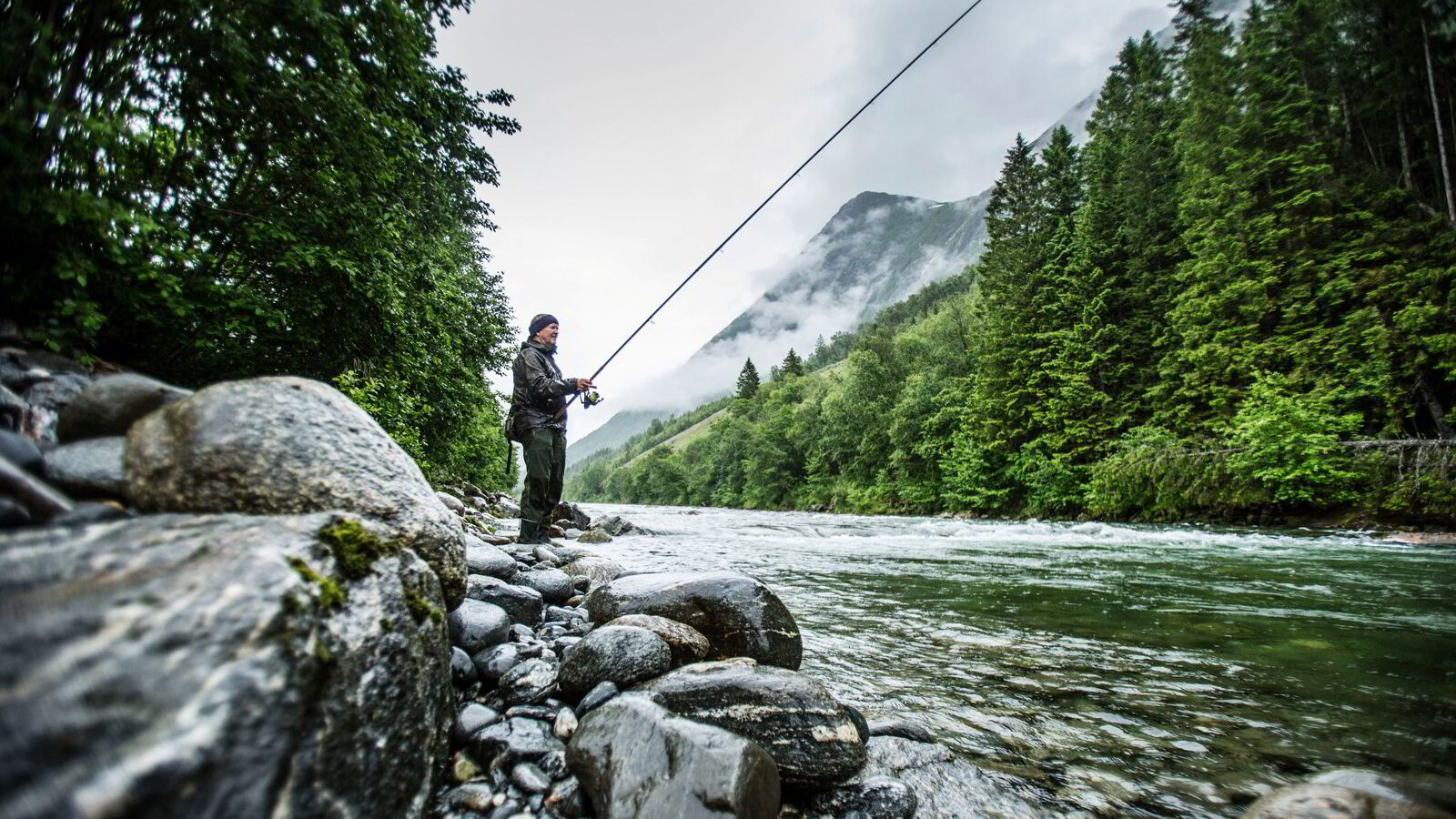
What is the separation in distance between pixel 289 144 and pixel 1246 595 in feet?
40.0

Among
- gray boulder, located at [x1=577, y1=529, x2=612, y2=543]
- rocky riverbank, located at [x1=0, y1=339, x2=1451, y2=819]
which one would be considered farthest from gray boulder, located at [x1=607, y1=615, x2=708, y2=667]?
gray boulder, located at [x1=577, y1=529, x2=612, y2=543]

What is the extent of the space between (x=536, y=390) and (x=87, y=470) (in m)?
5.07

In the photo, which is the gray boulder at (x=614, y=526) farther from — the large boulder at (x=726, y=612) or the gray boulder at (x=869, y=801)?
the gray boulder at (x=869, y=801)

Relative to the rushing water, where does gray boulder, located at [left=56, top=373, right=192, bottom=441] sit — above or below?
above

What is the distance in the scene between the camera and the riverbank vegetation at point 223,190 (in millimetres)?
3393

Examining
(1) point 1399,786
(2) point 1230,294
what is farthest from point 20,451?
(2) point 1230,294

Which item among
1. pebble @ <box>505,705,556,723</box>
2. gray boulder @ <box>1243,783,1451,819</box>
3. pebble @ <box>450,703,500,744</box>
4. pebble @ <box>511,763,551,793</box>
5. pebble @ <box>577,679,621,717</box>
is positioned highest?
gray boulder @ <box>1243,783,1451,819</box>

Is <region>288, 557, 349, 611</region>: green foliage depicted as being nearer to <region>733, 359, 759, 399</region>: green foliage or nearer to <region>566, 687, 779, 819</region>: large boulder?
<region>566, 687, 779, 819</region>: large boulder

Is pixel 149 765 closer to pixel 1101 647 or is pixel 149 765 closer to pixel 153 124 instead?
pixel 1101 647

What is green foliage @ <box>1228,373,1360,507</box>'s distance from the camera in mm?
14742

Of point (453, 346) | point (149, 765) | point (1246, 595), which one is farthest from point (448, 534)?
point (453, 346)

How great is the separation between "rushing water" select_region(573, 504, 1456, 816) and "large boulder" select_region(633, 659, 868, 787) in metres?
0.86

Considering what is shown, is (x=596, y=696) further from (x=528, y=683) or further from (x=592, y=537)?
(x=592, y=537)

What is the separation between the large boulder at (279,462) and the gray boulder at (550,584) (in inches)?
84.2
